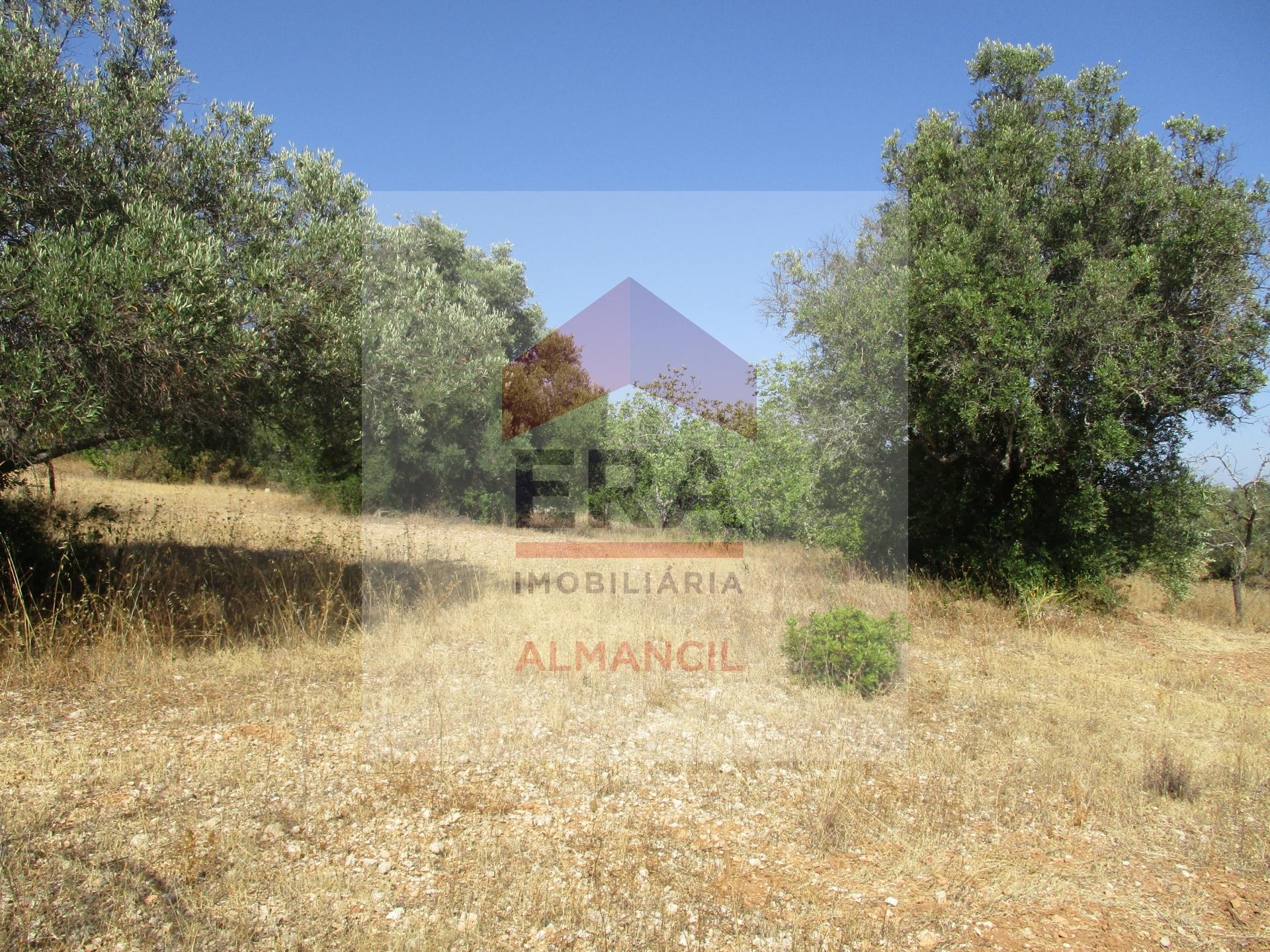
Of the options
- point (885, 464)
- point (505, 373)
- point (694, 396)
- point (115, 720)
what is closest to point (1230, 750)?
point (885, 464)

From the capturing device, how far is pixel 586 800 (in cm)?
412

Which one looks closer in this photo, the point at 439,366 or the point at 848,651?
the point at 848,651

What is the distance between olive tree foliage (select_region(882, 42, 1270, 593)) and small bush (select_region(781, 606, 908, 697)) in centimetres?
305

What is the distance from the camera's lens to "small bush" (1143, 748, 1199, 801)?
14.6ft

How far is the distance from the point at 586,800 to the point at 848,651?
2.79 metres

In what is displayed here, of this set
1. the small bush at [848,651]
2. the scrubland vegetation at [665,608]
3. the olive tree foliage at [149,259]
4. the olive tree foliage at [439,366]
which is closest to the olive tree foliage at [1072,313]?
the scrubland vegetation at [665,608]

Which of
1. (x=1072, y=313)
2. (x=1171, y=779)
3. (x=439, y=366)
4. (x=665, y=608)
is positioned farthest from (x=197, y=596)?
(x=1072, y=313)

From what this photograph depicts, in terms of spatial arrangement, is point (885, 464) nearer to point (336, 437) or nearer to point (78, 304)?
point (336, 437)

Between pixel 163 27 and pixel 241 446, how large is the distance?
3.89 m

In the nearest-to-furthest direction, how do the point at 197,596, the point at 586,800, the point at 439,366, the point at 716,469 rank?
1. the point at 586,800
2. the point at 197,596
3. the point at 439,366
4. the point at 716,469

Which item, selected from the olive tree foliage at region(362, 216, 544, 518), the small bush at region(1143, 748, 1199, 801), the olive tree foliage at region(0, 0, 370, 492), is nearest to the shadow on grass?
the olive tree foliage at region(0, 0, 370, 492)

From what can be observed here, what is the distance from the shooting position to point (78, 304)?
449 centimetres

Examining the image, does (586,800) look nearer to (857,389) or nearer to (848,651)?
(848,651)

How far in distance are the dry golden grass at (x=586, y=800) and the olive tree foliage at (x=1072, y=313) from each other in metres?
2.34
